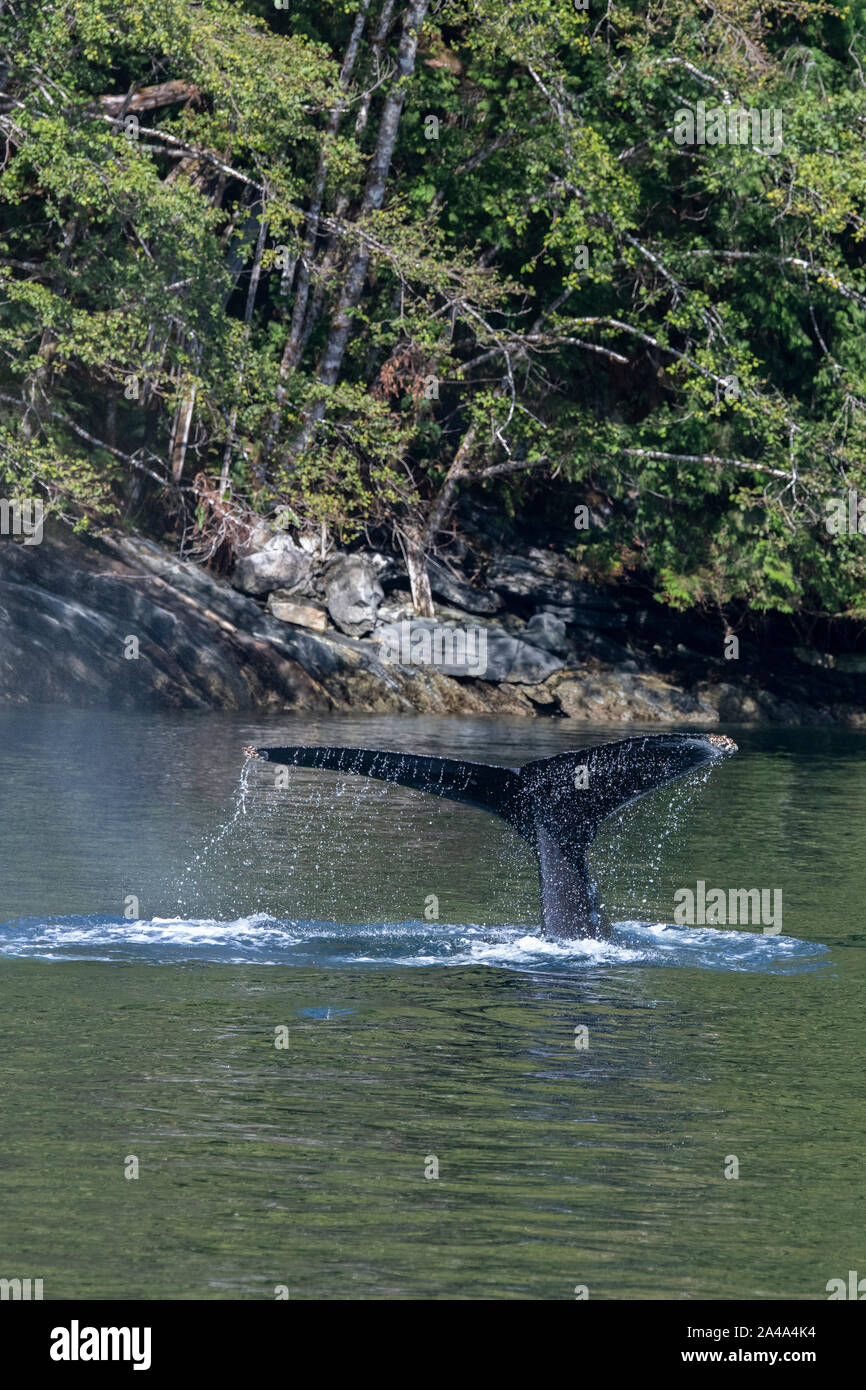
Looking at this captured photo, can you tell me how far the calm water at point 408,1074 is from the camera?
622 cm

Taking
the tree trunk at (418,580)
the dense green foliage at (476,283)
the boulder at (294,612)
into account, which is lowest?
the boulder at (294,612)

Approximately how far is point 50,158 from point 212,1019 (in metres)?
23.8

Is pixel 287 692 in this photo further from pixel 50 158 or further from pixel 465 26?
pixel 465 26

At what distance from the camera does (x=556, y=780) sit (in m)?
11.5

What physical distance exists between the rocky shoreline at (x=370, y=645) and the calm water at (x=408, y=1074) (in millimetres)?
16120

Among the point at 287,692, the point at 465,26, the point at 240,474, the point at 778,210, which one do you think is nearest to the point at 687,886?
the point at 287,692

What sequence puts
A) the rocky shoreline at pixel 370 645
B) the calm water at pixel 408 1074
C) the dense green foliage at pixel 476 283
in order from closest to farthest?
→ the calm water at pixel 408 1074
the rocky shoreline at pixel 370 645
the dense green foliage at pixel 476 283

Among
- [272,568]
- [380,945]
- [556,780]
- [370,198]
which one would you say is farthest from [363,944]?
[370,198]

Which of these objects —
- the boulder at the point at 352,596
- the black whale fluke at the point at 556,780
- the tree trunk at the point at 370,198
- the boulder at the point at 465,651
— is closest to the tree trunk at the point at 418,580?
the boulder at the point at 465,651

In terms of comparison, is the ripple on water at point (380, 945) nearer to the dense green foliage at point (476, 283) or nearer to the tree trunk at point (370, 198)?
the dense green foliage at point (476, 283)

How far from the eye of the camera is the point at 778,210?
124 ft

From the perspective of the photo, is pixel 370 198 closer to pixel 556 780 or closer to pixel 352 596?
pixel 352 596

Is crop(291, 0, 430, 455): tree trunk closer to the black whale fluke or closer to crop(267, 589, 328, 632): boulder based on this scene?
crop(267, 589, 328, 632): boulder

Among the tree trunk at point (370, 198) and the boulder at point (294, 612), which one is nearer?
the boulder at point (294, 612)
